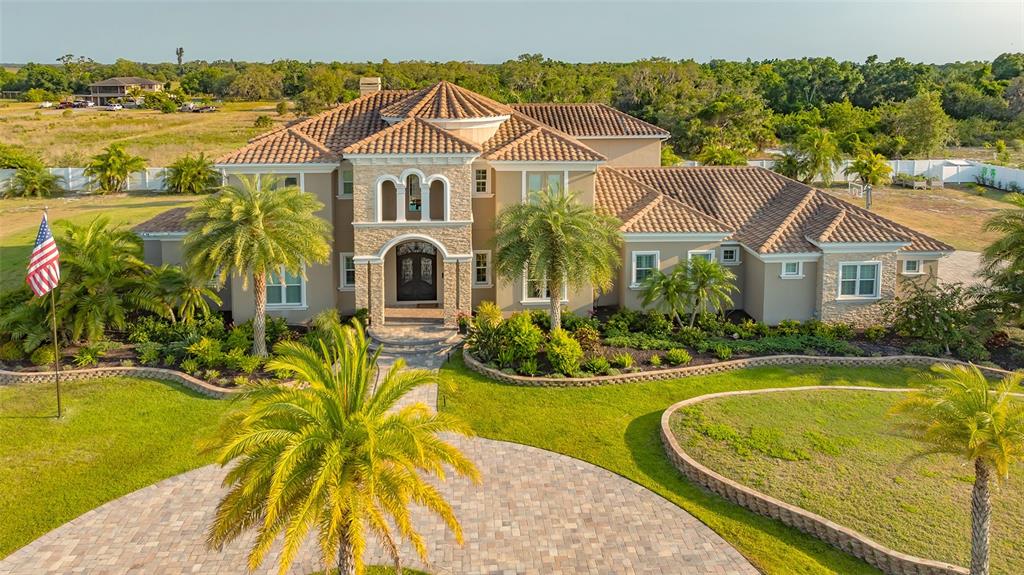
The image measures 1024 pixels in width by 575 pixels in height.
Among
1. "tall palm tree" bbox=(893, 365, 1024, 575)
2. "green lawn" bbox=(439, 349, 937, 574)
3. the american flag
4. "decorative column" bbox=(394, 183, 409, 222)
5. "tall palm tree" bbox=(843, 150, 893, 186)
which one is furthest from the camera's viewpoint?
"tall palm tree" bbox=(843, 150, 893, 186)

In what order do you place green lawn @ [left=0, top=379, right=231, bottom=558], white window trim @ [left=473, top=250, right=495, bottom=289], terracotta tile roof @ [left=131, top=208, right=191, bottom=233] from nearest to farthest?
green lawn @ [left=0, top=379, right=231, bottom=558]
white window trim @ [left=473, top=250, right=495, bottom=289]
terracotta tile roof @ [left=131, top=208, right=191, bottom=233]

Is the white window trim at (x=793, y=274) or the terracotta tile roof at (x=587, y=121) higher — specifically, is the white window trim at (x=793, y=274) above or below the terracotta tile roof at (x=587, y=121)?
below

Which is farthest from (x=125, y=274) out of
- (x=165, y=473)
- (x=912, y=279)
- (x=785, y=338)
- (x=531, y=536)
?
(x=912, y=279)

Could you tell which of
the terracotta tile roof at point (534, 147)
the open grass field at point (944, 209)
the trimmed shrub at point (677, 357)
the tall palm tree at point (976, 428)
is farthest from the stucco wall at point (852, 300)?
the open grass field at point (944, 209)

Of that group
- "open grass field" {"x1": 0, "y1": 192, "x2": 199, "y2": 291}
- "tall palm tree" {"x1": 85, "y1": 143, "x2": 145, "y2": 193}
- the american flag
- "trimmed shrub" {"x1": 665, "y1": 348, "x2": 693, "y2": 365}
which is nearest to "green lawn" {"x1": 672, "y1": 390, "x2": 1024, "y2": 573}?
"trimmed shrub" {"x1": 665, "y1": 348, "x2": 693, "y2": 365}

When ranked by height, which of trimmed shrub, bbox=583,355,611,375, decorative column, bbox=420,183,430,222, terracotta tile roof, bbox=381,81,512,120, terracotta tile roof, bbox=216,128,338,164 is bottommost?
trimmed shrub, bbox=583,355,611,375

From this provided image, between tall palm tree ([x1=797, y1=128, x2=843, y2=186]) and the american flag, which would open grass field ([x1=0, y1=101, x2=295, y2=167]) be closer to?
the american flag

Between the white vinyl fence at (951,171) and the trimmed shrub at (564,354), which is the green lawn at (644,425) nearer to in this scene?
the trimmed shrub at (564,354)
